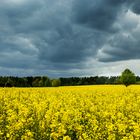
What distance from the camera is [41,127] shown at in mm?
10570

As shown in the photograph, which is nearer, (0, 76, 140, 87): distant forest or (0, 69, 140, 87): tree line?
(0, 69, 140, 87): tree line

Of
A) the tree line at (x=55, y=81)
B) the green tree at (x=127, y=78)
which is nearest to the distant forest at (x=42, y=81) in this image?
the tree line at (x=55, y=81)

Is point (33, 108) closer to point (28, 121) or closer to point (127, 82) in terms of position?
point (28, 121)

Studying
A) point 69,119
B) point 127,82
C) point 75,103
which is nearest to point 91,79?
point 127,82

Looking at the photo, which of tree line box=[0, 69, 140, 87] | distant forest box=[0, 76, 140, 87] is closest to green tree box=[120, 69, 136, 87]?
tree line box=[0, 69, 140, 87]

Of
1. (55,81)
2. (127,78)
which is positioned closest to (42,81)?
(55,81)

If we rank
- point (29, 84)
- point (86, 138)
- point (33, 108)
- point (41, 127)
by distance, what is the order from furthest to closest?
point (29, 84), point (33, 108), point (41, 127), point (86, 138)

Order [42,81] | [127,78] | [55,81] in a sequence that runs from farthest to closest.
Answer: [42,81] < [55,81] < [127,78]

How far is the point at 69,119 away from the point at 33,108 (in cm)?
412

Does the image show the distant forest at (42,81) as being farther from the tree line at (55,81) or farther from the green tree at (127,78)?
the green tree at (127,78)

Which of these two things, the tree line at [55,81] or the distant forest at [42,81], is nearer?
the tree line at [55,81]

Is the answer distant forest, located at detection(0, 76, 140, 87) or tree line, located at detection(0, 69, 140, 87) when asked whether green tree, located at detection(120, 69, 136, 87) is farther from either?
distant forest, located at detection(0, 76, 140, 87)

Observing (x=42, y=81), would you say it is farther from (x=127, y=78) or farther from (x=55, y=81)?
(x=127, y=78)

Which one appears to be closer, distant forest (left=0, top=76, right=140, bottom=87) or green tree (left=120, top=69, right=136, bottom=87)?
green tree (left=120, top=69, right=136, bottom=87)
